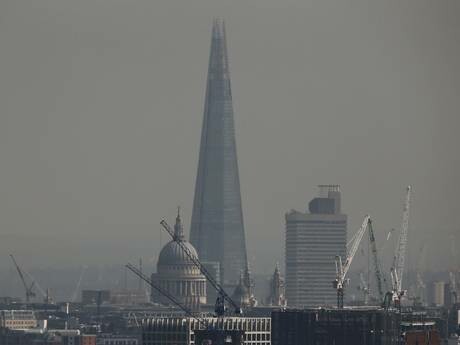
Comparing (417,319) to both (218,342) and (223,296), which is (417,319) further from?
(218,342)

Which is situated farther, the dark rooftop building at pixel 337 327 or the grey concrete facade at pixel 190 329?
the dark rooftop building at pixel 337 327

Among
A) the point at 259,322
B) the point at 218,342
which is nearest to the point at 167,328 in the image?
the point at 259,322

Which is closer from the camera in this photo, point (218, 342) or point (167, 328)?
point (218, 342)

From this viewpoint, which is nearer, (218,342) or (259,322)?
(218,342)

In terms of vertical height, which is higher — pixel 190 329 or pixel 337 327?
pixel 337 327

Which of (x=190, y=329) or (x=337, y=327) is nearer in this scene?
(x=190, y=329)

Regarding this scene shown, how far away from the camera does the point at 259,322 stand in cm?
18350

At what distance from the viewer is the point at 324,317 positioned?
18775 centimetres

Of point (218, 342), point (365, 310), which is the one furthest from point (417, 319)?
point (218, 342)

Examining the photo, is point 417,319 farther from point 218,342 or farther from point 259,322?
point 218,342

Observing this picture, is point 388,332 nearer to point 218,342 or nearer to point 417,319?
point 417,319

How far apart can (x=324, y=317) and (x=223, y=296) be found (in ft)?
17.5

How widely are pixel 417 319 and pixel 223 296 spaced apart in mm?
10583

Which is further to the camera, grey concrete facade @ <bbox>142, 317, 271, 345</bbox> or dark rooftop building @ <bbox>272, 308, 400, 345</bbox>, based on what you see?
dark rooftop building @ <bbox>272, 308, 400, 345</bbox>
